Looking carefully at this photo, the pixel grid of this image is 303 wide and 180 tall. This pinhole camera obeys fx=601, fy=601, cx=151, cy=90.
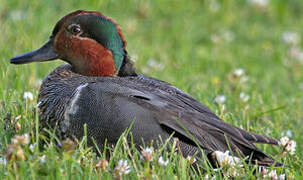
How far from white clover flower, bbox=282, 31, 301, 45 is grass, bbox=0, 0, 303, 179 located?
6 centimetres

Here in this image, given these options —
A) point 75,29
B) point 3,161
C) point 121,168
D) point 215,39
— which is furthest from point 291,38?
point 3,161

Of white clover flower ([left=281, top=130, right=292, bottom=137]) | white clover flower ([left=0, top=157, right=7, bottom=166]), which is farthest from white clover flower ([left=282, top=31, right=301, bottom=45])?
white clover flower ([left=0, top=157, right=7, bottom=166])

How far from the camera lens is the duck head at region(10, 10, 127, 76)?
4.13 m

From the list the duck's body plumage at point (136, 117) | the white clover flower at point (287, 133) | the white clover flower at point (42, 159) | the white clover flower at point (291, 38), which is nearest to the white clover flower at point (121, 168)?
the white clover flower at point (42, 159)

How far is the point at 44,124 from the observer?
12.8 ft

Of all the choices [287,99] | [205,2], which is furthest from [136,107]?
[205,2]

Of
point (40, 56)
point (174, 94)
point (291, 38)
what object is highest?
point (291, 38)

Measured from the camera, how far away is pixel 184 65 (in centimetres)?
633

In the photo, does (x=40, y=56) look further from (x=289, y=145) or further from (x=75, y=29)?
(x=289, y=145)

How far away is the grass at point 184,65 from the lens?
3.22 m

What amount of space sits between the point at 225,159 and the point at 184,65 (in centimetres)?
299

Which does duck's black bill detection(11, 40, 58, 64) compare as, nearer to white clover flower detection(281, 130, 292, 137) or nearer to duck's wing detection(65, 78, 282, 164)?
duck's wing detection(65, 78, 282, 164)

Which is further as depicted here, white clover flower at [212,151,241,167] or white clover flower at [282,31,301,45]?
white clover flower at [282,31,301,45]

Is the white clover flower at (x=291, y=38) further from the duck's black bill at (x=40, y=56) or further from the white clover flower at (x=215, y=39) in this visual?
the duck's black bill at (x=40, y=56)
